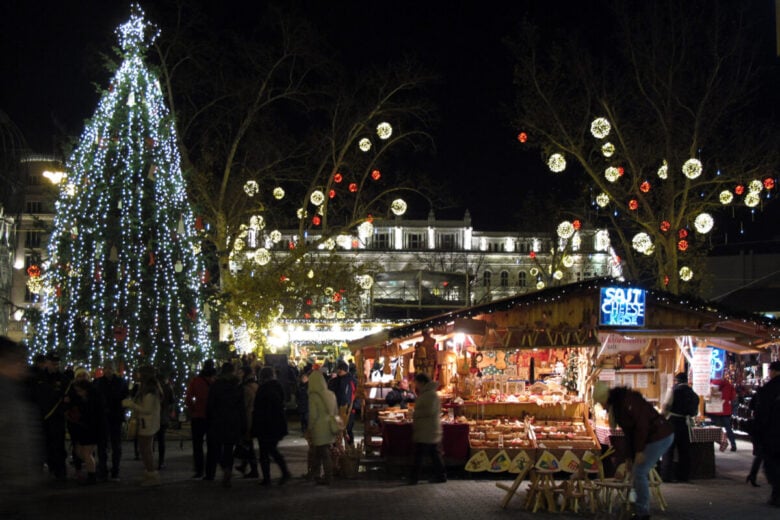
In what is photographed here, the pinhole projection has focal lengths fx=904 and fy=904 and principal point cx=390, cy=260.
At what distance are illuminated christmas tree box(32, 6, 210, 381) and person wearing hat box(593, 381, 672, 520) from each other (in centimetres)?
1237

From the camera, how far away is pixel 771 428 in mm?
11148

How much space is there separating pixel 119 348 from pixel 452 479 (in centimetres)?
867

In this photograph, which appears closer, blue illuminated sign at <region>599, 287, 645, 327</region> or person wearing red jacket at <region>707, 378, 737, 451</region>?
blue illuminated sign at <region>599, 287, 645, 327</region>

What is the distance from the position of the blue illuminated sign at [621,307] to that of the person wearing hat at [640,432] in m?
5.08

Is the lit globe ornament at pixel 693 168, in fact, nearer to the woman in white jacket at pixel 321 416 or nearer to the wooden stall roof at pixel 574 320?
the wooden stall roof at pixel 574 320

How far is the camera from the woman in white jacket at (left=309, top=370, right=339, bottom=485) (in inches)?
496

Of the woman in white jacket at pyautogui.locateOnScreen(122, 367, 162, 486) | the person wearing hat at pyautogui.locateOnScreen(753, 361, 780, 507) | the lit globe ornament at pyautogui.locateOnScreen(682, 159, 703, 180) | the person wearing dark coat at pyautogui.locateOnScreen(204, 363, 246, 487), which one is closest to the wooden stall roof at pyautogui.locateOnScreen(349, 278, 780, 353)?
the person wearing hat at pyautogui.locateOnScreen(753, 361, 780, 507)

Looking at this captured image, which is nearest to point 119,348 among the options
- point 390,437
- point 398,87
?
point 390,437

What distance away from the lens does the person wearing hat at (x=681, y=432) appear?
540 inches

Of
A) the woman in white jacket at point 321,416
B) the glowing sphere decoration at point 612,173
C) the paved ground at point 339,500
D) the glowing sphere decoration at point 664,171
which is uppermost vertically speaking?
the glowing sphere decoration at point 664,171

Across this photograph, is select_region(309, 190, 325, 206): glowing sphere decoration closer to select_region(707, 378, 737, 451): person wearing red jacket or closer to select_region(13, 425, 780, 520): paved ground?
select_region(707, 378, 737, 451): person wearing red jacket

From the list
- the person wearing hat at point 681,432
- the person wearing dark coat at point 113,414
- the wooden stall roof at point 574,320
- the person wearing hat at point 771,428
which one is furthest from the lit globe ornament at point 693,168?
the person wearing dark coat at point 113,414

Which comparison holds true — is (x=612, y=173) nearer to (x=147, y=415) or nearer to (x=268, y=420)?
(x=268, y=420)

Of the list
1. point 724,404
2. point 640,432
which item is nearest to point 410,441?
point 640,432
